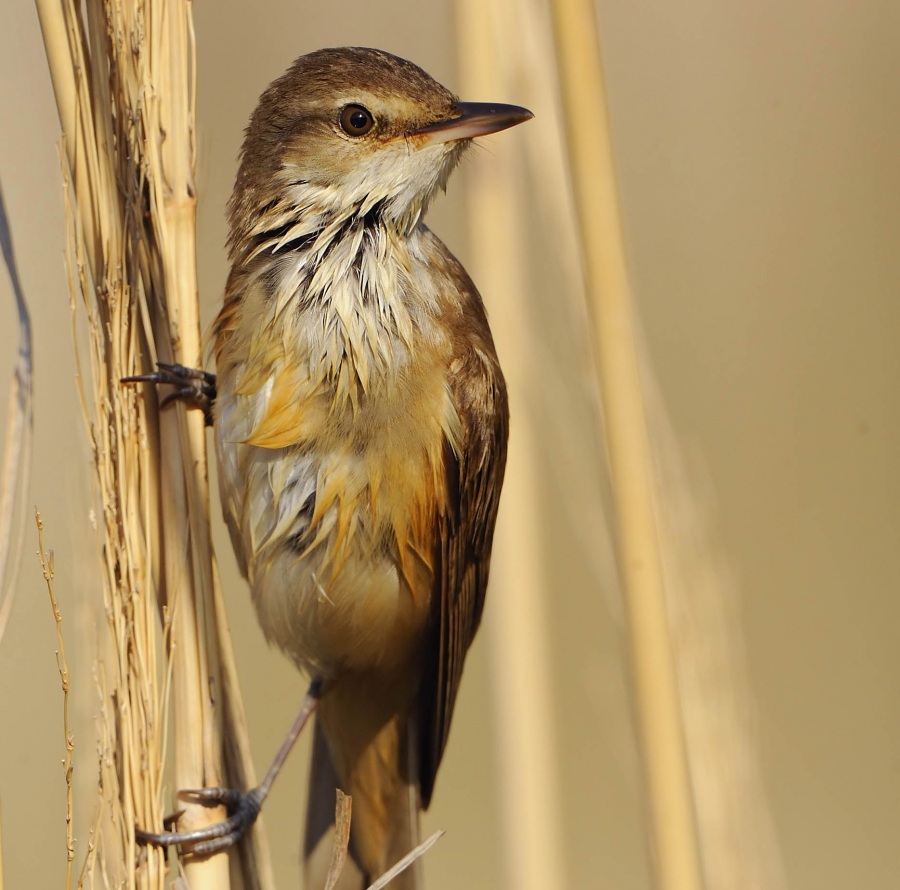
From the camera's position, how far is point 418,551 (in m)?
2.21

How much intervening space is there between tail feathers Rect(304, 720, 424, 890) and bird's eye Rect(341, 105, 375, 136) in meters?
1.35

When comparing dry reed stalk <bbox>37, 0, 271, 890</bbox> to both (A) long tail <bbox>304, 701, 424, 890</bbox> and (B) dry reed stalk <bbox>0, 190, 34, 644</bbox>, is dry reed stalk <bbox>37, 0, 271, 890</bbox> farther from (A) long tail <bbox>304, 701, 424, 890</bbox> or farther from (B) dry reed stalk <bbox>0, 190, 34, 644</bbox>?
(A) long tail <bbox>304, 701, 424, 890</bbox>

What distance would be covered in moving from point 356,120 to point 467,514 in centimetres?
83

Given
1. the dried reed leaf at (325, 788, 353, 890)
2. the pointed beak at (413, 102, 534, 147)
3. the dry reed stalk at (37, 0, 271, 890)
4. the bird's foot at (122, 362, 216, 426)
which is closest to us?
the dried reed leaf at (325, 788, 353, 890)

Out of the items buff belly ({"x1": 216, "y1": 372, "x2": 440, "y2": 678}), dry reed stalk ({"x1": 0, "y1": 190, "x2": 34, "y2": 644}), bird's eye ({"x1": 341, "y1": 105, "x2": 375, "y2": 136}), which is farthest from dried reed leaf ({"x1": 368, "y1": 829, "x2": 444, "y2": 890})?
bird's eye ({"x1": 341, "y1": 105, "x2": 375, "y2": 136})

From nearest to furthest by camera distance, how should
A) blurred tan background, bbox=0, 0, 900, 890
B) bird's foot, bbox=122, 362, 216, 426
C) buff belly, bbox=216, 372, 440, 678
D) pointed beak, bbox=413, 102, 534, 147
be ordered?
bird's foot, bbox=122, 362, 216, 426, pointed beak, bbox=413, 102, 534, 147, buff belly, bbox=216, 372, 440, 678, blurred tan background, bbox=0, 0, 900, 890

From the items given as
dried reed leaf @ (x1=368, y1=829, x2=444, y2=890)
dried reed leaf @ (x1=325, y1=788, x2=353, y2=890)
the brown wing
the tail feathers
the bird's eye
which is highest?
the bird's eye

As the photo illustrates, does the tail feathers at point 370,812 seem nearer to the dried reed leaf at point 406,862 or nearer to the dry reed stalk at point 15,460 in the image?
the dried reed leaf at point 406,862

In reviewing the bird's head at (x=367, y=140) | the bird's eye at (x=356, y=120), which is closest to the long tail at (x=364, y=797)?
the bird's head at (x=367, y=140)

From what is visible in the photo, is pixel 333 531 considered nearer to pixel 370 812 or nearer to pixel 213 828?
pixel 213 828

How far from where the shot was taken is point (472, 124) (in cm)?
195

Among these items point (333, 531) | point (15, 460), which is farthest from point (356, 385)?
point (15, 460)

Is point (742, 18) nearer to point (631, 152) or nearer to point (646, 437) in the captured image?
point (631, 152)

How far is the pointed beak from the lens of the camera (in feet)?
6.34
